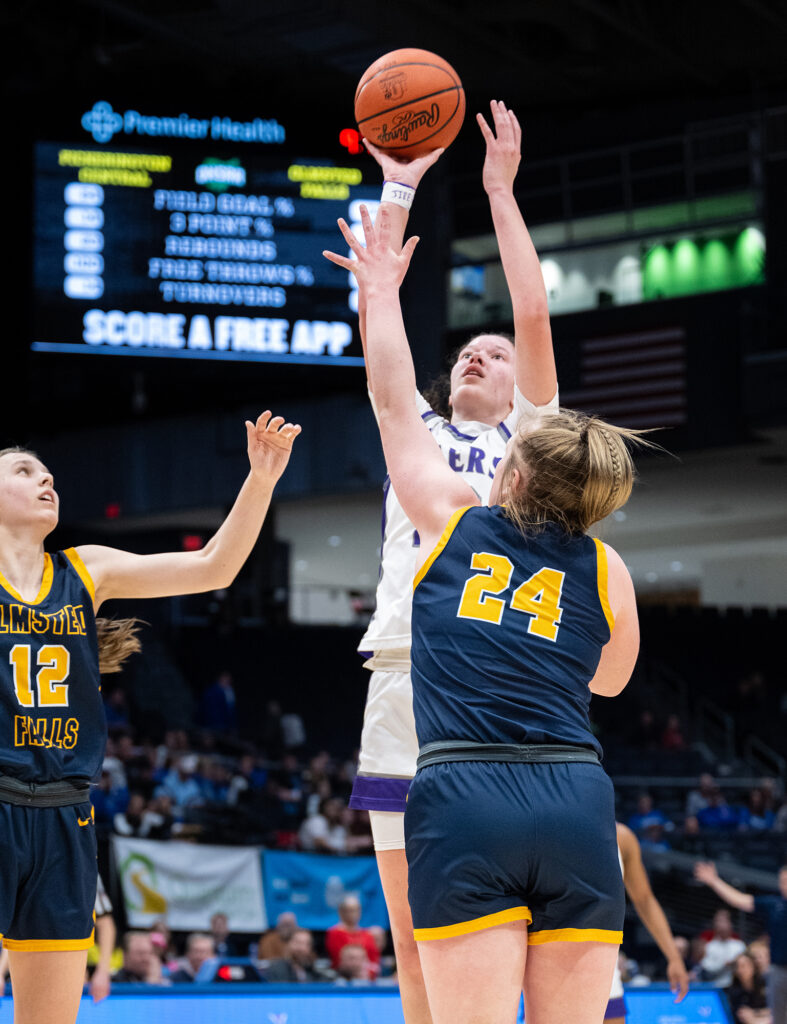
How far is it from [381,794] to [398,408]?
1105 mm

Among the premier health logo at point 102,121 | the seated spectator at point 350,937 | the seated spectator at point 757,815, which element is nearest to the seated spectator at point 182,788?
the seated spectator at point 350,937

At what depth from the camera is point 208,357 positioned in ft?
40.1

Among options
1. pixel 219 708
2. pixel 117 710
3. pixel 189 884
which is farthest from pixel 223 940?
pixel 219 708

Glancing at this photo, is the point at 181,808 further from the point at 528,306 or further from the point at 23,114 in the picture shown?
the point at 528,306

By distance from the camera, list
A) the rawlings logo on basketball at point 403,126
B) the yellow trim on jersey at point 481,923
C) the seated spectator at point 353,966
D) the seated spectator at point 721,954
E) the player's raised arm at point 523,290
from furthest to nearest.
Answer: the seated spectator at point 721,954 → the seated spectator at point 353,966 → the rawlings logo on basketball at point 403,126 → the player's raised arm at point 523,290 → the yellow trim on jersey at point 481,923

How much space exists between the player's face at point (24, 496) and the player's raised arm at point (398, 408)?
1121 mm

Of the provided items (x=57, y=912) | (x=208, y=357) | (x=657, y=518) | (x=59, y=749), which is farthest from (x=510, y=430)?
(x=657, y=518)

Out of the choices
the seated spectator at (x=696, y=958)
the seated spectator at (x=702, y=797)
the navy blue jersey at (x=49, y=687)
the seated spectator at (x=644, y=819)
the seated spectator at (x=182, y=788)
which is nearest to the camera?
the navy blue jersey at (x=49, y=687)

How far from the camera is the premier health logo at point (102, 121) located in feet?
41.2

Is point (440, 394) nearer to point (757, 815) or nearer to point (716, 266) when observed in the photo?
point (757, 815)

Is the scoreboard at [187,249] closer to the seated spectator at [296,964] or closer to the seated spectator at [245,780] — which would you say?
the seated spectator at [245,780]

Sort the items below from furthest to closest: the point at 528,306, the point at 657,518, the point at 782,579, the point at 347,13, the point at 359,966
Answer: the point at 782,579
the point at 657,518
the point at 347,13
the point at 359,966
the point at 528,306

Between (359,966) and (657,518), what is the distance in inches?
536

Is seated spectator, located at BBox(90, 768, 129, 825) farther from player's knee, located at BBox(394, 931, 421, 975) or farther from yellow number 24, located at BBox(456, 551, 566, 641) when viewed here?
yellow number 24, located at BBox(456, 551, 566, 641)
